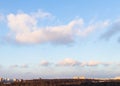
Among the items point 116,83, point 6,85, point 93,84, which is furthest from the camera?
point 116,83

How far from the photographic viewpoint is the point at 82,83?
73438 millimetres

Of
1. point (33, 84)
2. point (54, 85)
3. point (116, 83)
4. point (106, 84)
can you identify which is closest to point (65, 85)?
point (54, 85)

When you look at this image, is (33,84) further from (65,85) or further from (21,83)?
(65,85)

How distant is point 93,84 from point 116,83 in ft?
29.1

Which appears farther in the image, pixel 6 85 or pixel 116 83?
pixel 116 83

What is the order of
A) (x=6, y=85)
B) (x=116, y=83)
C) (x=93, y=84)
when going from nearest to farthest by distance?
(x=6, y=85), (x=93, y=84), (x=116, y=83)

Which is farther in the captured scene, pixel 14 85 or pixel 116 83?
pixel 116 83

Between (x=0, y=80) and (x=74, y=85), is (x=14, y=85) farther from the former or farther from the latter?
(x=74, y=85)

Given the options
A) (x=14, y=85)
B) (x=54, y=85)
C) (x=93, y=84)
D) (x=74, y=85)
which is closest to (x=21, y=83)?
(x=14, y=85)

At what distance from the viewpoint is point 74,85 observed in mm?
71562

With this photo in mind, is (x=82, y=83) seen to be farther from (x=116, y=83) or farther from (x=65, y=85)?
(x=116, y=83)

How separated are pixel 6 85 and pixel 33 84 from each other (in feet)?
19.0

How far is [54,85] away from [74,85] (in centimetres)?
447

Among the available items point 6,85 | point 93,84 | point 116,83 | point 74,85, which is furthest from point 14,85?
point 116,83
